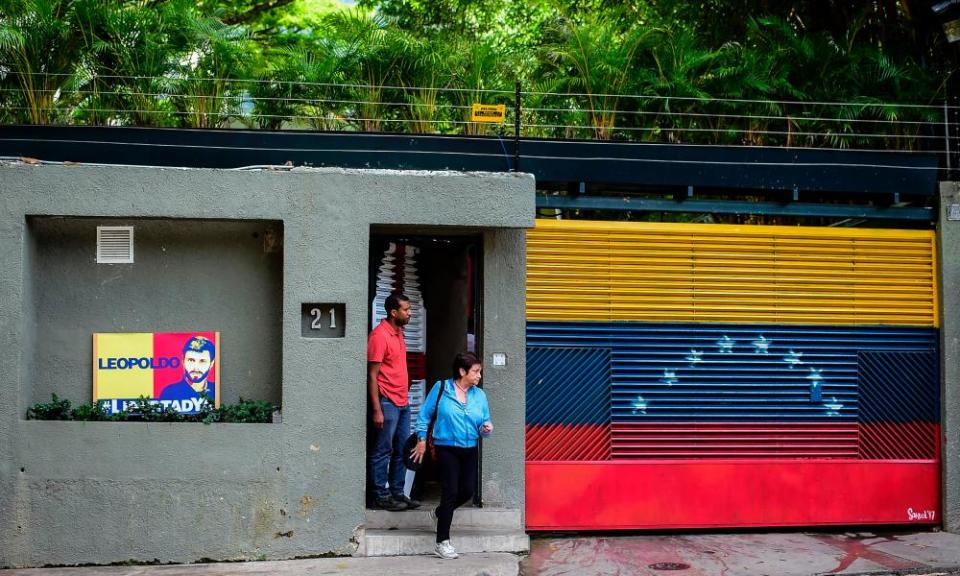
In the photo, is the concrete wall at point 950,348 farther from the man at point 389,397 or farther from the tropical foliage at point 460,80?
the man at point 389,397

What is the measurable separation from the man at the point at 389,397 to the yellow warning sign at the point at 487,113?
6.17 feet

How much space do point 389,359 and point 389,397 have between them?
34cm

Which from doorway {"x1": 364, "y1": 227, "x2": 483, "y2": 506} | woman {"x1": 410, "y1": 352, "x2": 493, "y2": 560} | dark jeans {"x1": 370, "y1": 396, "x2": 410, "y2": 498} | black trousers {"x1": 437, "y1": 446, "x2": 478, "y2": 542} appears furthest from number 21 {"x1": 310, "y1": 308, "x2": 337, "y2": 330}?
black trousers {"x1": 437, "y1": 446, "x2": 478, "y2": 542}

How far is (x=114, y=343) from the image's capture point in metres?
7.85

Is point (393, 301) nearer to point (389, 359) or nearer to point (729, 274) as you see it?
point (389, 359)

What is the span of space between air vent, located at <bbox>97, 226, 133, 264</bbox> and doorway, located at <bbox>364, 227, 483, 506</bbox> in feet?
7.06

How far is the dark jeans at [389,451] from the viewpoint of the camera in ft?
25.9

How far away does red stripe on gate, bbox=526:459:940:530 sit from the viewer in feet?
27.5

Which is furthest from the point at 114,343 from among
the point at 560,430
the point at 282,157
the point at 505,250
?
the point at 560,430

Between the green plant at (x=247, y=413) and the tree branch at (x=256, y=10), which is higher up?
the tree branch at (x=256, y=10)

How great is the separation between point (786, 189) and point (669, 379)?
2248 mm

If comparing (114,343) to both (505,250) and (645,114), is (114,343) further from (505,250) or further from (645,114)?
(645,114)

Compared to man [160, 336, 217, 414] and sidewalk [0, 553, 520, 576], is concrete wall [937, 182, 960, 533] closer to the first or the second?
sidewalk [0, 553, 520, 576]
